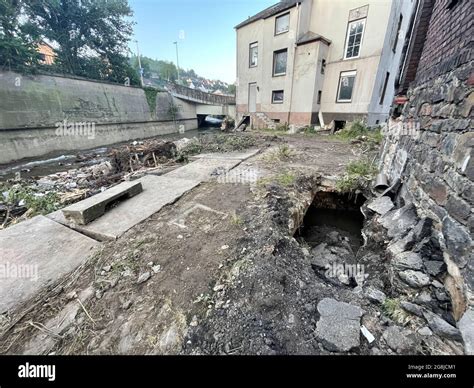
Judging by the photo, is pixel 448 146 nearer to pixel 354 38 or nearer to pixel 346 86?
pixel 346 86

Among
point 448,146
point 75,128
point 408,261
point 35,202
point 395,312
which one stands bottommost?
point 35,202

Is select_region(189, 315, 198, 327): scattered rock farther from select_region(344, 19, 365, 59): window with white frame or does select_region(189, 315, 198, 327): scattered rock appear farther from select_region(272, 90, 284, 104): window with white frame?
select_region(272, 90, 284, 104): window with white frame

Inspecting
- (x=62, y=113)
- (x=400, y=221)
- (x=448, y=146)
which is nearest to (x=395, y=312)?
(x=400, y=221)

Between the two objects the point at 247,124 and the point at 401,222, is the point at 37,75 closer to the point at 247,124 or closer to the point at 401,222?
the point at 247,124

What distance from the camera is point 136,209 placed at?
2869 mm

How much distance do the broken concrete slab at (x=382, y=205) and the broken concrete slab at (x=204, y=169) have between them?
2.83 meters

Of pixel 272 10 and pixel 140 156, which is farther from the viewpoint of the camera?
pixel 272 10

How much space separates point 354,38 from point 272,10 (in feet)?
17.2

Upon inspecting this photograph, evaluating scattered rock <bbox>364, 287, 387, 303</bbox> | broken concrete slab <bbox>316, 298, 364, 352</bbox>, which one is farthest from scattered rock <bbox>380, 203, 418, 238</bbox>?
broken concrete slab <bbox>316, 298, 364, 352</bbox>

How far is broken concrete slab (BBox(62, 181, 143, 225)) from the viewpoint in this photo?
2.45 metres

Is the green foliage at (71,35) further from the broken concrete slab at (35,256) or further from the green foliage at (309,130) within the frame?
the green foliage at (309,130)
